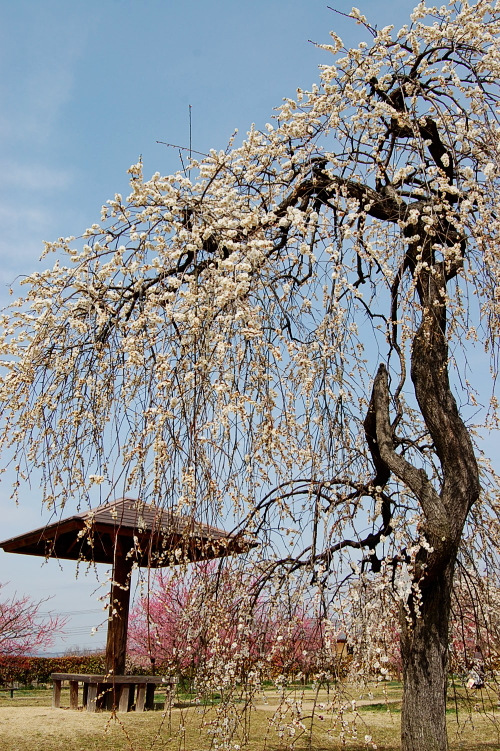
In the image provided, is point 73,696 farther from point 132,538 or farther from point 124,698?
point 132,538

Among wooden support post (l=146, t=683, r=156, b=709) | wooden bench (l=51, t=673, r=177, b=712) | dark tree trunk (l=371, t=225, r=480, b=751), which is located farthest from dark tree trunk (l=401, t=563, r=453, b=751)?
wooden support post (l=146, t=683, r=156, b=709)

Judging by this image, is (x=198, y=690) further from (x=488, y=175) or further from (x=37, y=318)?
(x=488, y=175)

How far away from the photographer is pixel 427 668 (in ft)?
9.80

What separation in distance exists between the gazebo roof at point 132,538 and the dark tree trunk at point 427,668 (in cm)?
93

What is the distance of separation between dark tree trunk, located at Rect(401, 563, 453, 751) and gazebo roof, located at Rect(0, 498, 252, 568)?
Result: 928mm

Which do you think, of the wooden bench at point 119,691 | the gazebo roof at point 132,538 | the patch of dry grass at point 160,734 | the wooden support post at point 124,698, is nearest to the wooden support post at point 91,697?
the wooden bench at point 119,691

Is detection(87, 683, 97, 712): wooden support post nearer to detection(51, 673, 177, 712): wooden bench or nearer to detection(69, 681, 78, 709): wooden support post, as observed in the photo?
detection(51, 673, 177, 712): wooden bench

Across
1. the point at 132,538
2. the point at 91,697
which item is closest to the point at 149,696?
the point at 91,697

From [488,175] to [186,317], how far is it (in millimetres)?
1542

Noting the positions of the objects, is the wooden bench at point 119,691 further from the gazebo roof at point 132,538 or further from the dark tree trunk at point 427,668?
the dark tree trunk at point 427,668

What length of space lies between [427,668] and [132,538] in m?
4.40

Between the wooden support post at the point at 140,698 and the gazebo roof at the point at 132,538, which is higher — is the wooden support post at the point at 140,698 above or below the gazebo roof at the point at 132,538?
below

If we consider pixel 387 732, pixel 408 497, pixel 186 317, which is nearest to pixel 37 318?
pixel 186 317

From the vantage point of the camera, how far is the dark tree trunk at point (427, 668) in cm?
292
